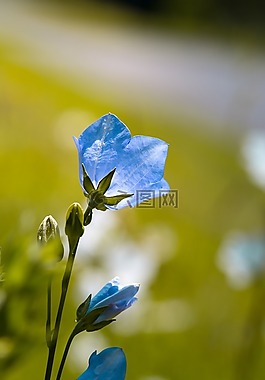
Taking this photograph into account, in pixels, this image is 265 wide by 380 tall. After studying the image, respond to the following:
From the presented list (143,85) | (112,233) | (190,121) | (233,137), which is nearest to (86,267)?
(112,233)

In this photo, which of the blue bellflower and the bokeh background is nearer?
the blue bellflower

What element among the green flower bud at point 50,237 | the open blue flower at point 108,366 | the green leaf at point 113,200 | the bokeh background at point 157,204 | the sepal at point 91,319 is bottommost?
the bokeh background at point 157,204

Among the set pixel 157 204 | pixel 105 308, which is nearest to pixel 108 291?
pixel 105 308

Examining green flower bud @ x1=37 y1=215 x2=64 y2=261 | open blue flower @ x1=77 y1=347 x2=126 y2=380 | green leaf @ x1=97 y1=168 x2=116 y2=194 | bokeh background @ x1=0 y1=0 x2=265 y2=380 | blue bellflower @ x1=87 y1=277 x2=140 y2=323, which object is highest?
green leaf @ x1=97 y1=168 x2=116 y2=194

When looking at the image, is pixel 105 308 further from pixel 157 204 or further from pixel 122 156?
pixel 157 204

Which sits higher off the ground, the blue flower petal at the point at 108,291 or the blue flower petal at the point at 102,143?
the blue flower petal at the point at 102,143

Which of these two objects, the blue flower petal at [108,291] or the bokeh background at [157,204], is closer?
the blue flower petal at [108,291]
